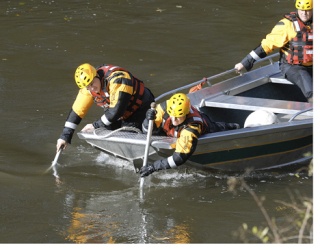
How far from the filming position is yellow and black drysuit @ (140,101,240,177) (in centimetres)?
839

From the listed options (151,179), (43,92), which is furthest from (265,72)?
(43,92)

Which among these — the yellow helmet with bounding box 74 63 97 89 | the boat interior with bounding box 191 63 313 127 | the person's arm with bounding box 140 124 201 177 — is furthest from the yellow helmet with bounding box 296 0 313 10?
the yellow helmet with bounding box 74 63 97 89

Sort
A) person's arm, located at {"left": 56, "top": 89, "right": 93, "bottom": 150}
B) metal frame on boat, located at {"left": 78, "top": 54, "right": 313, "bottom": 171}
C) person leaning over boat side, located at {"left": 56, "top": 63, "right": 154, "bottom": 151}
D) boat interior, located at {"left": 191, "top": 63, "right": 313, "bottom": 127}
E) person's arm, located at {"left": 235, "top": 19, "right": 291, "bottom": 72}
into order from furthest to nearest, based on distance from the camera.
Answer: person's arm, located at {"left": 235, "top": 19, "right": 291, "bottom": 72} → boat interior, located at {"left": 191, "top": 63, "right": 313, "bottom": 127} → person's arm, located at {"left": 56, "top": 89, "right": 93, "bottom": 150} → person leaning over boat side, located at {"left": 56, "top": 63, "right": 154, "bottom": 151} → metal frame on boat, located at {"left": 78, "top": 54, "right": 313, "bottom": 171}

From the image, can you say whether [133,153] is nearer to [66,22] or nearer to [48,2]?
[66,22]

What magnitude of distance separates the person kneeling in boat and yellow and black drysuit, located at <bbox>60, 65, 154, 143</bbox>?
0.39 metres

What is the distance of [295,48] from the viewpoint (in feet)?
32.1

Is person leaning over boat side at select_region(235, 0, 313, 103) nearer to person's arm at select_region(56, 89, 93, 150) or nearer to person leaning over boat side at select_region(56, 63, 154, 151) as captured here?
person leaning over boat side at select_region(56, 63, 154, 151)

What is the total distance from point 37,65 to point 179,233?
5984 mm

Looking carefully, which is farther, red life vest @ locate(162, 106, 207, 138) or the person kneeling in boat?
red life vest @ locate(162, 106, 207, 138)

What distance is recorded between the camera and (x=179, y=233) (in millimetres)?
7867

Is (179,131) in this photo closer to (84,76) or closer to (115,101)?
(115,101)

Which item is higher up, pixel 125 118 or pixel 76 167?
pixel 125 118

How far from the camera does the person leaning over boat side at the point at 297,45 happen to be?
962cm

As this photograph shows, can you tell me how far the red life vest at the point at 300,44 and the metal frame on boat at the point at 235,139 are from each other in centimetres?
→ 60
